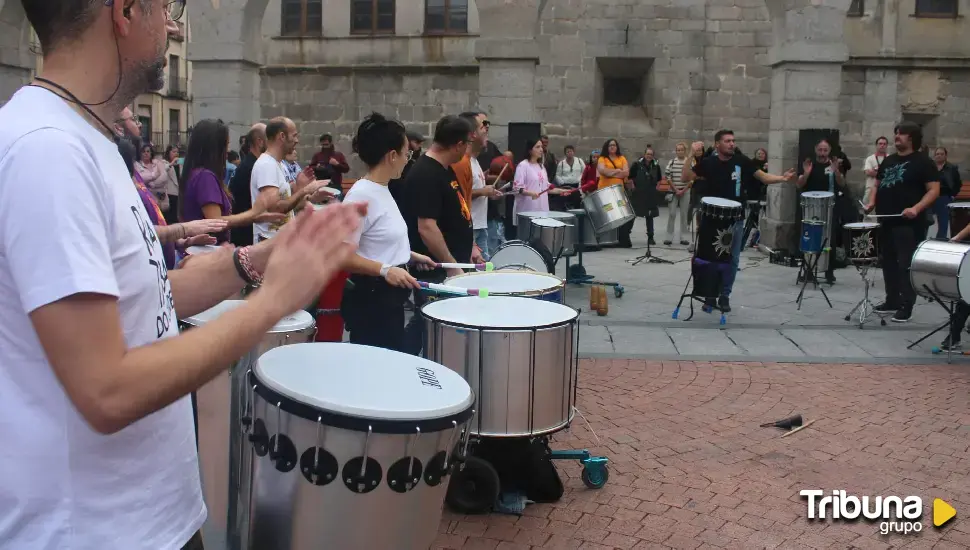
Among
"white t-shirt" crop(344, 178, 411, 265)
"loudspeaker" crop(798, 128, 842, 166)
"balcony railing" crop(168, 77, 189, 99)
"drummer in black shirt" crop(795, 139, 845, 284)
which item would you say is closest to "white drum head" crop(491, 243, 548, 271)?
"white t-shirt" crop(344, 178, 411, 265)

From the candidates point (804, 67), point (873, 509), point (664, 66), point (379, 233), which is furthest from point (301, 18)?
point (873, 509)

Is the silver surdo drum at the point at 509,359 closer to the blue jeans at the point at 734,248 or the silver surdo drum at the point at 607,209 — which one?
the blue jeans at the point at 734,248

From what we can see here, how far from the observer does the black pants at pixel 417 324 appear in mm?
4889

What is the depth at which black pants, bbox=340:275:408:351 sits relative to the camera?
14.8 ft

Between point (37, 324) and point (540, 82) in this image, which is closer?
point (37, 324)

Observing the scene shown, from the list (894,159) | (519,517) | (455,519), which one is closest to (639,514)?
(519,517)

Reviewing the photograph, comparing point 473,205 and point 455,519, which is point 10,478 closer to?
point 455,519

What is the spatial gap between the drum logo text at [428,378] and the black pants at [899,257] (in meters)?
7.15

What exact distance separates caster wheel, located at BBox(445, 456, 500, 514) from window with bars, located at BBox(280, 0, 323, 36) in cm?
2140

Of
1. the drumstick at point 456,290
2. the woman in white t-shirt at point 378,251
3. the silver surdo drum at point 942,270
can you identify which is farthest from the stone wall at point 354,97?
the drumstick at point 456,290

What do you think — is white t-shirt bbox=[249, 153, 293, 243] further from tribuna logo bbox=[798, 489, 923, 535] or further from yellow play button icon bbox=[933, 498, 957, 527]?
yellow play button icon bbox=[933, 498, 957, 527]

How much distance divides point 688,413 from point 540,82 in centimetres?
1774

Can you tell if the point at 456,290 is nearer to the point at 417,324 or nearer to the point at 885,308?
the point at 417,324

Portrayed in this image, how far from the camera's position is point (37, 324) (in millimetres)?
1212
